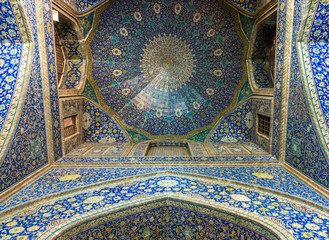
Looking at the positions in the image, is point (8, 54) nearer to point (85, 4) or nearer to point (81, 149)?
point (85, 4)

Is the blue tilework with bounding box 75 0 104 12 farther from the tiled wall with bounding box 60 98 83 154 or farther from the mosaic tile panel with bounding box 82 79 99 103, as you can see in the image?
the tiled wall with bounding box 60 98 83 154

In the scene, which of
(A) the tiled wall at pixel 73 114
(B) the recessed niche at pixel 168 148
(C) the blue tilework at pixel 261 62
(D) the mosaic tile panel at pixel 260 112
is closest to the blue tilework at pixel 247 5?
(C) the blue tilework at pixel 261 62

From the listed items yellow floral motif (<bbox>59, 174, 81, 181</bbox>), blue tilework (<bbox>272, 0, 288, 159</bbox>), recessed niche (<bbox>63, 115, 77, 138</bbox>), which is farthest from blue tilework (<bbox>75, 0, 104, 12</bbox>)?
blue tilework (<bbox>272, 0, 288, 159</bbox>)

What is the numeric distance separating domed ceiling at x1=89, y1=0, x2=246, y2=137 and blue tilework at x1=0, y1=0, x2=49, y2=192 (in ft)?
6.95

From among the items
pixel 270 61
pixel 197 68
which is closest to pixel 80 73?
pixel 197 68

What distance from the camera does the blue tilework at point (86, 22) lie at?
18.6 feet

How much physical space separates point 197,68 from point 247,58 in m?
1.36

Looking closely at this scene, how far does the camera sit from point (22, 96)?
12.6 feet

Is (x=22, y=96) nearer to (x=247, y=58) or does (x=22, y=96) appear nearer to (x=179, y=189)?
(x=179, y=189)

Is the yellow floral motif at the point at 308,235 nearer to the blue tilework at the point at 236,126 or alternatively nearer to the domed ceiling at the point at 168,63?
the blue tilework at the point at 236,126

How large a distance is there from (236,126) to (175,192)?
3.58 metres

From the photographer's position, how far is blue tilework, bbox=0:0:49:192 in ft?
11.7

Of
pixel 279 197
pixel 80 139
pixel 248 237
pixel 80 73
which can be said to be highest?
pixel 80 73

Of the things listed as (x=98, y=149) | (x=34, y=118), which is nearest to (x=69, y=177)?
(x=34, y=118)
